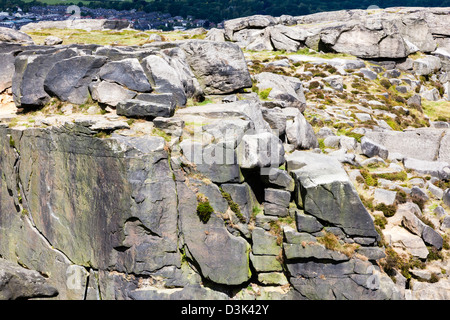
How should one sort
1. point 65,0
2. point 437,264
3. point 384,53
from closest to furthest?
1. point 437,264
2. point 384,53
3. point 65,0

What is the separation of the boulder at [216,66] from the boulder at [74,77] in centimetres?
506

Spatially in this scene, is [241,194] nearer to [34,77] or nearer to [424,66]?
[34,77]

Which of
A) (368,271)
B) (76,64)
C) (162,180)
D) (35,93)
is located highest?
(76,64)

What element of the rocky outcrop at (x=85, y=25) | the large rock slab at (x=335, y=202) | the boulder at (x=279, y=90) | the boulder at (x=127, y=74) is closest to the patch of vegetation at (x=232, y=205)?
the large rock slab at (x=335, y=202)

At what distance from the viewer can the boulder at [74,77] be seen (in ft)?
Answer: 60.9

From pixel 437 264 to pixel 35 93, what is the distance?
20.1 meters

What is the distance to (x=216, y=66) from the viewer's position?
21500 mm

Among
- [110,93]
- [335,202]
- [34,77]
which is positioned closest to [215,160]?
[335,202]

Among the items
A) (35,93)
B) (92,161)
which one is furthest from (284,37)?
(92,161)

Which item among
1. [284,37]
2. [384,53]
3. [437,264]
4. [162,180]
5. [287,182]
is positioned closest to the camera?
[162,180]

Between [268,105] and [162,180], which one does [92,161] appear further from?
[268,105]

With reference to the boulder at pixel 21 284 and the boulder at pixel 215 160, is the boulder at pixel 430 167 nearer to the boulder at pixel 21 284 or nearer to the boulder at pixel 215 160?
the boulder at pixel 215 160

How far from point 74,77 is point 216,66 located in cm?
729
